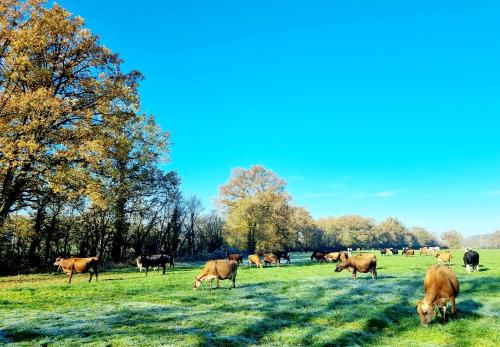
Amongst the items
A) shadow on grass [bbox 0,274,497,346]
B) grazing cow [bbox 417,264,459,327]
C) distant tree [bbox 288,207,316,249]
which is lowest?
shadow on grass [bbox 0,274,497,346]

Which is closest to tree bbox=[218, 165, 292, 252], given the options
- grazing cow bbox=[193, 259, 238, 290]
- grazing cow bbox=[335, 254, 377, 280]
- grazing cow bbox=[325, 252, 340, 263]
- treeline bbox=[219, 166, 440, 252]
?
treeline bbox=[219, 166, 440, 252]

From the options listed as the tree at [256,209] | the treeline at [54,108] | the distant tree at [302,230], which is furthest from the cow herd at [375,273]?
the distant tree at [302,230]

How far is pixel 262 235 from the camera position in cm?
7900

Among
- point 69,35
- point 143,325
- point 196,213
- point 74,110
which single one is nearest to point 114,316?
point 143,325

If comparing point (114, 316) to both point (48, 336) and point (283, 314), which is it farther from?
point (283, 314)

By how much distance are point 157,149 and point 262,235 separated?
37492 mm

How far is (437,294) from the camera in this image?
44.5ft

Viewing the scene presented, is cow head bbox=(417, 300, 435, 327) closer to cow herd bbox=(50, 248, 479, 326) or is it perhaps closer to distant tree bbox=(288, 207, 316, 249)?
cow herd bbox=(50, 248, 479, 326)

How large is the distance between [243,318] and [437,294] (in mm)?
7153

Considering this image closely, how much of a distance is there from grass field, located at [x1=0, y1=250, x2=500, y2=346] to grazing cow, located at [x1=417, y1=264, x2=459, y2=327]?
18.9 inches

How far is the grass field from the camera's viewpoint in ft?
36.2

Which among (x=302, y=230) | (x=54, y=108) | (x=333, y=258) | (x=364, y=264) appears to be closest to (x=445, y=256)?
(x=333, y=258)

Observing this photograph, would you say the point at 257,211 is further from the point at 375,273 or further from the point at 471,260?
the point at 375,273

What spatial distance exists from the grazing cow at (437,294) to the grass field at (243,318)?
479 millimetres
